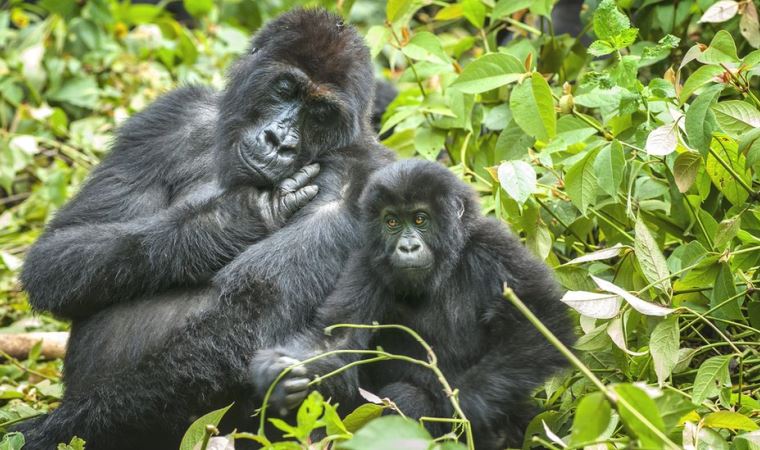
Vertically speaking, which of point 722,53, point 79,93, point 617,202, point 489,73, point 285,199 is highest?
point 722,53

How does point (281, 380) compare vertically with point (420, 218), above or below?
below

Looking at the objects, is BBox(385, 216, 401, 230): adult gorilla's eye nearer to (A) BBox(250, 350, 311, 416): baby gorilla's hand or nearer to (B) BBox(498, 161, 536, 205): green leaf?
(B) BBox(498, 161, 536, 205): green leaf

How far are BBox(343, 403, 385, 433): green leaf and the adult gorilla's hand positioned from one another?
95 centimetres

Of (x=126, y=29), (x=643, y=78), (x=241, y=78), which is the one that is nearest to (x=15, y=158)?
(x=126, y=29)

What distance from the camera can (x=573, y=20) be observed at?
5.59 metres

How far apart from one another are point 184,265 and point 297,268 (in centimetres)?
39

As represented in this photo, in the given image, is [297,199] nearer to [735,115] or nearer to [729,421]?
[735,115]

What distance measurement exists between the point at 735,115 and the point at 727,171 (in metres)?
0.24

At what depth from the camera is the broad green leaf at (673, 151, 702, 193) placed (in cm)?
336

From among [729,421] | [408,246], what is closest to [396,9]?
[408,246]

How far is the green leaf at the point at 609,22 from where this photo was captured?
10.9 feet

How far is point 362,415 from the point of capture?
284 cm

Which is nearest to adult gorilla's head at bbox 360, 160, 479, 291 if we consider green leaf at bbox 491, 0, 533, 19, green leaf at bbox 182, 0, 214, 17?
green leaf at bbox 491, 0, 533, 19

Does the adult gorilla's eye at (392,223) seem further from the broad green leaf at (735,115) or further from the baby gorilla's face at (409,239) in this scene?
the broad green leaf at (735,115)
